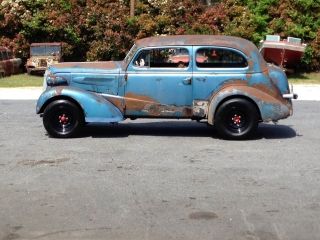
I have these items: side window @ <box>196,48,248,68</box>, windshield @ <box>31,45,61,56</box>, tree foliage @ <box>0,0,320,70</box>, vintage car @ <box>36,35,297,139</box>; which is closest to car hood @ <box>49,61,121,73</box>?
vintage car @ <box>36,35,297,139</box>

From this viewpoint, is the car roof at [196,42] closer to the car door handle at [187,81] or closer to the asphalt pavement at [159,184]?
the car door handle at [187,81]

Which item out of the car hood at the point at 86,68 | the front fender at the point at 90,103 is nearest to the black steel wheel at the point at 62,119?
the front fender at the point at 90,103

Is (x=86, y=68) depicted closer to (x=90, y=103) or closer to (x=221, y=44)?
(x=90, y=103)

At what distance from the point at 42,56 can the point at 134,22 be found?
3465 mm

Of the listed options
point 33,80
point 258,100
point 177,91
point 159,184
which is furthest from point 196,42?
point 33,80

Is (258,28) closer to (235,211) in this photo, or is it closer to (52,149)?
(52,149)

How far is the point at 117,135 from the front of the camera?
10.5 metres

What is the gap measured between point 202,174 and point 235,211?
1.53 m

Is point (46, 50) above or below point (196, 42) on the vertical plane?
below

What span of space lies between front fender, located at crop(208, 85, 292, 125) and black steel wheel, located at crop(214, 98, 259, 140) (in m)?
0.08

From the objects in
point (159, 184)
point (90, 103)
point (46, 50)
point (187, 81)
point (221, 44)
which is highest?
point (221, 44)

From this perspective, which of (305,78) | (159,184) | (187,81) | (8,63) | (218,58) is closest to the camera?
(159,184)

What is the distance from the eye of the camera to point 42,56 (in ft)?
69.7

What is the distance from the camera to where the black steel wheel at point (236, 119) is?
386 inches
